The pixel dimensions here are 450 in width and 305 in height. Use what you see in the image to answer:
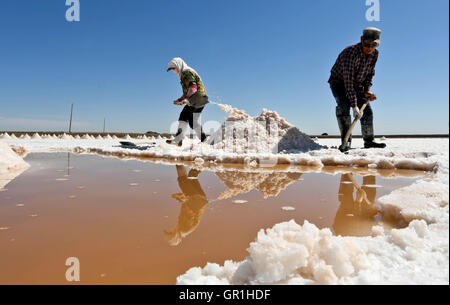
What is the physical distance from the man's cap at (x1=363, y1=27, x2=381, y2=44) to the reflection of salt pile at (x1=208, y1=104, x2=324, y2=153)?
71.8 inches

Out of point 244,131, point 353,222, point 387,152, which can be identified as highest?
point 244,131

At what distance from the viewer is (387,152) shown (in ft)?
10.6

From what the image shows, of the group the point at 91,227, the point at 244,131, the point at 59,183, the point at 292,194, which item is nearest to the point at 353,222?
the point at 292,194

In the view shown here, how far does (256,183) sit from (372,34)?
3362mm

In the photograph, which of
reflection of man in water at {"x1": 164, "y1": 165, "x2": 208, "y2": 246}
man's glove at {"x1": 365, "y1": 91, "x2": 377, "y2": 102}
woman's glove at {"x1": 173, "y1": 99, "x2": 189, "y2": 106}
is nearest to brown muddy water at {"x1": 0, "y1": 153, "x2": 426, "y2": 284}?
reflection of man in water at {"x1": 164, "y1": 165, "x2": 208, "y2": 246}

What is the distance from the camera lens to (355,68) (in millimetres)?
4043

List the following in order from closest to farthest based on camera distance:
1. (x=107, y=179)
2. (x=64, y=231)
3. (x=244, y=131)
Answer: (x=64, y=231), (x=107, y=179), (x=244, y=131)

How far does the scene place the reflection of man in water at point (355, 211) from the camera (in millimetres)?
996

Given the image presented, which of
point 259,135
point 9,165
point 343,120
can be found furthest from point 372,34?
point 9,165

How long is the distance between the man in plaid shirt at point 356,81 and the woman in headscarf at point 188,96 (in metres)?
2.45

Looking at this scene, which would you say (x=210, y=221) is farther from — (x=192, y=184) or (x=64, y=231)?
(x=192, y=184)

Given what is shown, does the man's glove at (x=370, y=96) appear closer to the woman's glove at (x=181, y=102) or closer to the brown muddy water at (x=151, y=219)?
the brown muddy water at (x=151, y=219)

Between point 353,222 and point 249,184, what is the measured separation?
90 centimetres

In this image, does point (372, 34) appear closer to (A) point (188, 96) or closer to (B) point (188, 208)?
(A) point (188, 96)
